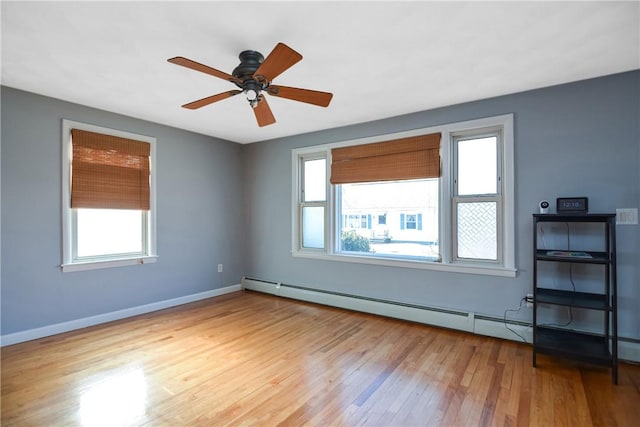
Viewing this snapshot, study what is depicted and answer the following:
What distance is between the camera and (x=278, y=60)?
177 cm

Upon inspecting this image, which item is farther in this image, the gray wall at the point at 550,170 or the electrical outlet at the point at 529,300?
the electrical outlet at the point at 529,300

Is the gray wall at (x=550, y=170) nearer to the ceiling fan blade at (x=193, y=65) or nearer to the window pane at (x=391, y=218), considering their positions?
the window pane at (x=391, y=218)

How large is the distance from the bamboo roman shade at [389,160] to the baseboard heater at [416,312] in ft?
4.97

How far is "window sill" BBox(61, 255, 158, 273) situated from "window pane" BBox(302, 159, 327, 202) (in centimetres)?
225

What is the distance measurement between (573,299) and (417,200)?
171cm

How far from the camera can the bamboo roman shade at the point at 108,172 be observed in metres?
3.30

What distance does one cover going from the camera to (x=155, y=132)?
3.97 meters

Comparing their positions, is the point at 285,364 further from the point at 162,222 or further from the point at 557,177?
the point at 557,177

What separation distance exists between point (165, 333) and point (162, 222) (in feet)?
5.01

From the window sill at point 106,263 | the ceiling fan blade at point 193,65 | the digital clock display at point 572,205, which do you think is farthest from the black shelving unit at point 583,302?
the window sill at point 106,263

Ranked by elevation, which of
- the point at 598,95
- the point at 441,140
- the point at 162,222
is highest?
the point at 598,95

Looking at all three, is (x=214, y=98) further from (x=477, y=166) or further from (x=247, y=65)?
(x=477, y=166)

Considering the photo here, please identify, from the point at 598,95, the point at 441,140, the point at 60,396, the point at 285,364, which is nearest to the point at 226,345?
the point at 285,364

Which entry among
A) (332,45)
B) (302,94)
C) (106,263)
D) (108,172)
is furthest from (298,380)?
(108,172)
